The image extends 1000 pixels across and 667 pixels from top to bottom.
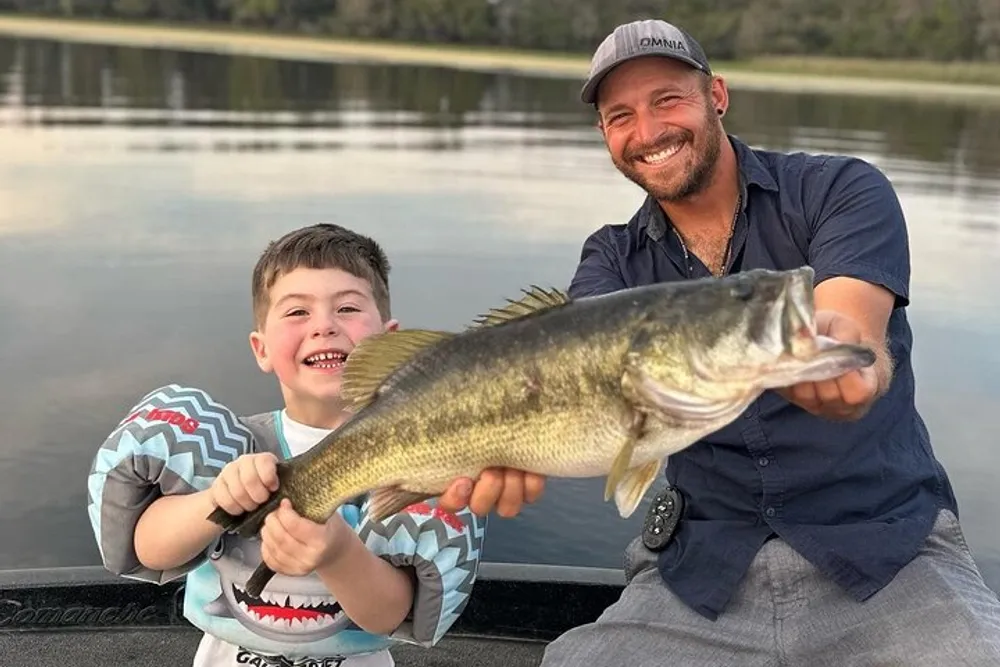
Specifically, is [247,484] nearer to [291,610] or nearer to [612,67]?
[291,610]

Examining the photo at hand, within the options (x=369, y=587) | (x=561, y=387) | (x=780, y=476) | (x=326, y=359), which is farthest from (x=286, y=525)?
(x=780, y=476)

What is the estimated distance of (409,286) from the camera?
9570 mm

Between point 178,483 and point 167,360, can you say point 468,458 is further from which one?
point 167,360

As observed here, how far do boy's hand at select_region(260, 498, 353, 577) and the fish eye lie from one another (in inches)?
46.6

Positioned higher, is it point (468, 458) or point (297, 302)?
point (297, 302)

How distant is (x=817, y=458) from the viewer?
3.33 m

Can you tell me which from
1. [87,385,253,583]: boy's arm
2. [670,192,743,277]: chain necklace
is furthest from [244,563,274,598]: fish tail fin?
[670,192,743,277]: chain necklace

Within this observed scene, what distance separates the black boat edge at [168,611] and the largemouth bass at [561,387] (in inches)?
67.3

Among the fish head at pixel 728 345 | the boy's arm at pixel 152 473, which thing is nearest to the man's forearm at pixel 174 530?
the boy's arm at pixel 152 473

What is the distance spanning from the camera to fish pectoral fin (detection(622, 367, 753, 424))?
7.89ft

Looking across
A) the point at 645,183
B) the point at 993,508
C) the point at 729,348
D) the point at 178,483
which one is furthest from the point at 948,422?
the point at 178,483

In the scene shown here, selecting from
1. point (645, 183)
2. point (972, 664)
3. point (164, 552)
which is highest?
point (645, 183)

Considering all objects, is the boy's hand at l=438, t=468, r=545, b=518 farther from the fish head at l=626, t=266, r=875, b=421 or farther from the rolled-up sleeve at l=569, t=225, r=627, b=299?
the rolled-up sleeve at l=569, t=225, r=627, b=299

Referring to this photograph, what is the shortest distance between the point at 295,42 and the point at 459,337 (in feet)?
222
